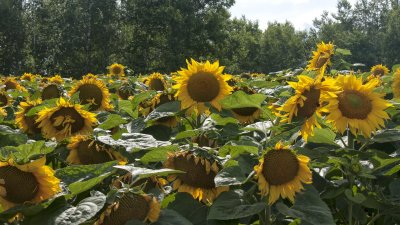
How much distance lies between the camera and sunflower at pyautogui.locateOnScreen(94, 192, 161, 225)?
1433mm

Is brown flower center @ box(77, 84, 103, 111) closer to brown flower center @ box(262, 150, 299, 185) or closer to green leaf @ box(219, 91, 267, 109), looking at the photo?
green leaf @ box(219, 91, 267, 109)

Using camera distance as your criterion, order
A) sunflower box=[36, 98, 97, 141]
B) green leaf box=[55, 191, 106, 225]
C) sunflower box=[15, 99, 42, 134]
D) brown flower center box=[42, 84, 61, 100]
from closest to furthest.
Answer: green leaf box=[55, 191, 106, 225] < sunflower box=[36, 98, 97, 141] < sunflower box=[15, 99, 42, 134] < brown flower center box=[42, 84, 61, 100]

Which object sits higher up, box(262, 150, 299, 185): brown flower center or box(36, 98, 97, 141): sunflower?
box(36, 98, 97, 141): sunflower

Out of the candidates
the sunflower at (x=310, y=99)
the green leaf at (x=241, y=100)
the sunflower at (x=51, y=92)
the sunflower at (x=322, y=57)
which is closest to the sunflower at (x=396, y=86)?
the green leaf at (x=241, y=100)

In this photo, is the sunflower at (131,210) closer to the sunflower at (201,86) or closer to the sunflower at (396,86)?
the sunflower at (201,86)

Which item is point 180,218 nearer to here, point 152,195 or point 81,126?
point 152,195

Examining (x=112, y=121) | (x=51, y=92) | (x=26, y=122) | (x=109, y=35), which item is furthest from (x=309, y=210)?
(x=109, y=35)

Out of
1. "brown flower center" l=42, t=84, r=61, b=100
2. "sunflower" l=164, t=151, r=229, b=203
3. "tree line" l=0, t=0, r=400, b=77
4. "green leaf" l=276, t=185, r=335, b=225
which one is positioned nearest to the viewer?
"green leaf" l=276, t=185, r=335, b=225

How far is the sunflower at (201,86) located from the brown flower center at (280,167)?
0.92 m

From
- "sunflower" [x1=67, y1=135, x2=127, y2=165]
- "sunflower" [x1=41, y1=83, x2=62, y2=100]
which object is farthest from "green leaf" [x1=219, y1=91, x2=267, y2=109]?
"sunflower" [x1=41, y1=83, x2=62, y2=100]

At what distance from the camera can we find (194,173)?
174 cm

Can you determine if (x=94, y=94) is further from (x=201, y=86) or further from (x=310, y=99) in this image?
(x=310, y=99)

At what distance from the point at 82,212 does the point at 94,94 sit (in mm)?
2140

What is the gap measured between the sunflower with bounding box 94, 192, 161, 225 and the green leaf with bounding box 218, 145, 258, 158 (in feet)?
1.32
